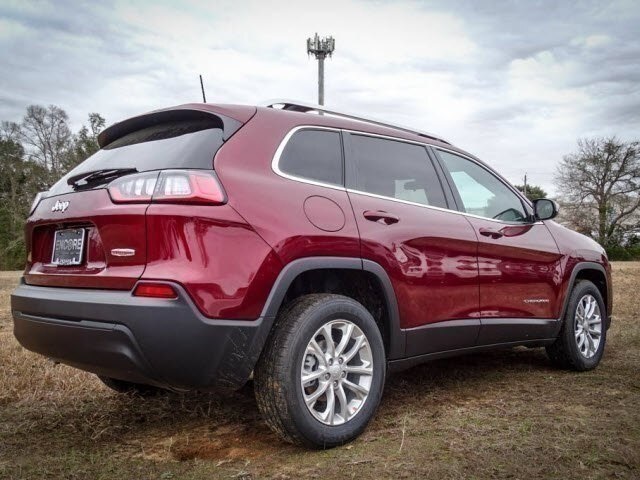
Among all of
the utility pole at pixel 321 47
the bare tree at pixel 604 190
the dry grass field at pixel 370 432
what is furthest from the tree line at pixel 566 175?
the dry grass field at pixel 370 432

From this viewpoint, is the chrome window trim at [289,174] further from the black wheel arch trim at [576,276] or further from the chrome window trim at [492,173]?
the black wheel arch trim at [576,276]

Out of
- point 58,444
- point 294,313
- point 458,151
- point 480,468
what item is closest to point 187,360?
point 294,313

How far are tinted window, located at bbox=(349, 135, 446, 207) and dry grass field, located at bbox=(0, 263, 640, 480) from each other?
1296 mm

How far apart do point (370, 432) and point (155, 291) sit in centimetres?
139

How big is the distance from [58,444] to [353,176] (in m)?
2.08

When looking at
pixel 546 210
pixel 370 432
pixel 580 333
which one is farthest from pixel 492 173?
pixel 370 432

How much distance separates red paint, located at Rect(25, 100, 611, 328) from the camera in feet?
8.20

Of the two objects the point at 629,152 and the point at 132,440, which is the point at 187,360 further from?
the point at 629,152

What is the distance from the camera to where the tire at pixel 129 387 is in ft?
12.0

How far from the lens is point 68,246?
286 cm

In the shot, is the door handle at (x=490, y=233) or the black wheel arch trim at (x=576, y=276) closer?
the door handle at (x=490, y=233)

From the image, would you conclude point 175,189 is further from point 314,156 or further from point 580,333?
point 580,333

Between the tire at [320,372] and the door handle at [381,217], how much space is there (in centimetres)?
47

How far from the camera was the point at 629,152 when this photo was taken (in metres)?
42.0
